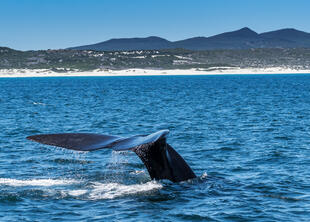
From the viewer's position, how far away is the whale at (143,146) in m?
9.98

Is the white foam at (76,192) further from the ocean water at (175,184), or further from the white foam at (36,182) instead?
the white foam at (36,182)

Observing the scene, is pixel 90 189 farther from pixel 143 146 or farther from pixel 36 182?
pixel 143 146

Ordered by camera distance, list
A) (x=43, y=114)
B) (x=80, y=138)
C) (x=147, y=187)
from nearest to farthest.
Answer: (x=80, y=138), (x=147, y=187), (x=43, y=114)

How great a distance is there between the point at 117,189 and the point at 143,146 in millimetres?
2781

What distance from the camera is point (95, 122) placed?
3259 centimetres

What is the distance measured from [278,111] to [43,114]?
17.8 meters

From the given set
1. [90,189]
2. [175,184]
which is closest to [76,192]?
[90,189]

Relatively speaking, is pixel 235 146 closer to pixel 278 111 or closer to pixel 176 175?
pixel 176 175

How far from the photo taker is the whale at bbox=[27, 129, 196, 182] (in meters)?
9.98

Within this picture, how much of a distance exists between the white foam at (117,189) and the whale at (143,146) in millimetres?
677

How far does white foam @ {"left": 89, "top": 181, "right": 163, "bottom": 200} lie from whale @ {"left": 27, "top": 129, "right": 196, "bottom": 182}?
68cm

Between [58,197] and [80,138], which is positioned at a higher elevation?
[80,138]

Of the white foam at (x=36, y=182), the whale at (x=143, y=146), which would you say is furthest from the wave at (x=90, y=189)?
the whale at (x=143, y=146)

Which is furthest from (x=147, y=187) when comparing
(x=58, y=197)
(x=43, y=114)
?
(x=43, y=114)
